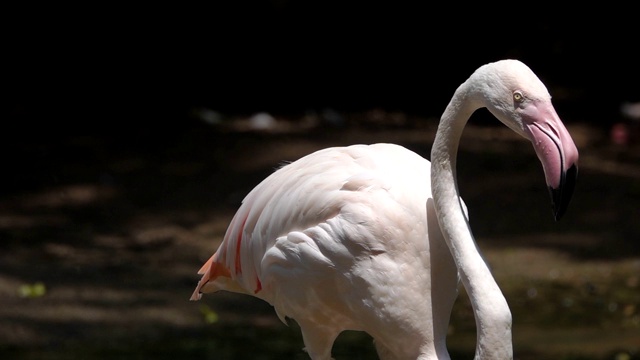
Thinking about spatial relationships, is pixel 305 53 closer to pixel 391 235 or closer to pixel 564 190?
pixel 391 235

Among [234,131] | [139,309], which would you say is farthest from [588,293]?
[234,131]

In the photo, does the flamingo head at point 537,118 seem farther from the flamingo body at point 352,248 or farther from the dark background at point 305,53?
the dark background at point 305,53

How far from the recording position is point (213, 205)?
8.16 m

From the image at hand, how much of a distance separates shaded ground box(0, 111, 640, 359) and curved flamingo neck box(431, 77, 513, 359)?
2.26 metres

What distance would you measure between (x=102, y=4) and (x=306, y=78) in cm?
217

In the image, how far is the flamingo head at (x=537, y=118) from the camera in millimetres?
3010

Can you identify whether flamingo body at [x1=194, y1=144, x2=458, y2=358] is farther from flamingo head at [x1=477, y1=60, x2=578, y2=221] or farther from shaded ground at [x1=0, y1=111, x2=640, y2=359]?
shaded ground at [x1=0, y1=111, x2=640, y2=359]

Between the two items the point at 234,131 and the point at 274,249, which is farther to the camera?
the point at 234,131

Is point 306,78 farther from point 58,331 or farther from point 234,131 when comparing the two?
point 58,331

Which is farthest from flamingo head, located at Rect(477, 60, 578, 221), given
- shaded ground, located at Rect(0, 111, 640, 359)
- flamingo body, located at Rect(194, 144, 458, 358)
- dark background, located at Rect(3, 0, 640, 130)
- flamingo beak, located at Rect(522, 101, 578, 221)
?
dark background, located at Rect(3, 0, 640, 130)

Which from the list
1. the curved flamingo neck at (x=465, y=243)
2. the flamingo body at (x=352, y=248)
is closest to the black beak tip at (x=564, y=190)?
the curved flamingo neck at (x=465, y=243)

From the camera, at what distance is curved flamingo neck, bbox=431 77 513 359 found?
3.24m

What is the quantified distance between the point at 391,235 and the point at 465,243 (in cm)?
32

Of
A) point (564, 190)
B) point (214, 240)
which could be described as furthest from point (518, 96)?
point (214, 240)
